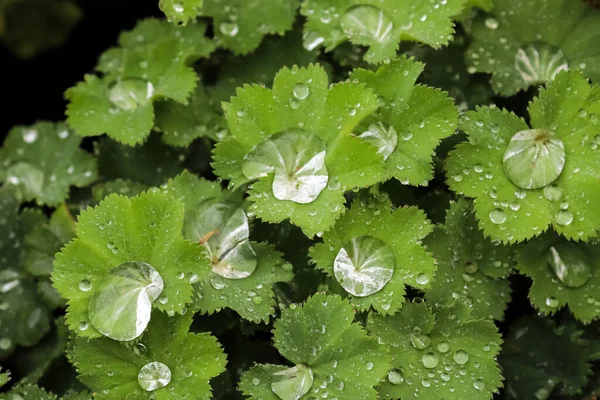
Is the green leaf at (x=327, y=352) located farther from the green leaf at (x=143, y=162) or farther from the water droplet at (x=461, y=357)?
the green leaf at (x=143, y=162)

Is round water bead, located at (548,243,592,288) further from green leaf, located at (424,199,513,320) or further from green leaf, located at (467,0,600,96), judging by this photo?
green leaf, located at (467,0,600,96)

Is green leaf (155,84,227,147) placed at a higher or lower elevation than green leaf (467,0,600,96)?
lower

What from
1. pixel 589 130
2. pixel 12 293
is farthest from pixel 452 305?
pixel 12 293

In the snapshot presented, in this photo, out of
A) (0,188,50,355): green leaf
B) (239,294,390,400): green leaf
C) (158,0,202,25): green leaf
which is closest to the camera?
(239,294,390,400): green leaf

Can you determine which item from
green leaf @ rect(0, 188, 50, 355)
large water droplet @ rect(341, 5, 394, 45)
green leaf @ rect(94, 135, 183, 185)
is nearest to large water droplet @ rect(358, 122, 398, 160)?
large water droplet @ rect(341, 5, 394, 45)

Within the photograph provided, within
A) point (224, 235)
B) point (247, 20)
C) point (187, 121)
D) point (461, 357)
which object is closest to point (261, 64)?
point (247, 20)

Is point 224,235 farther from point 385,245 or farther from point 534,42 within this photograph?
point 534,42
